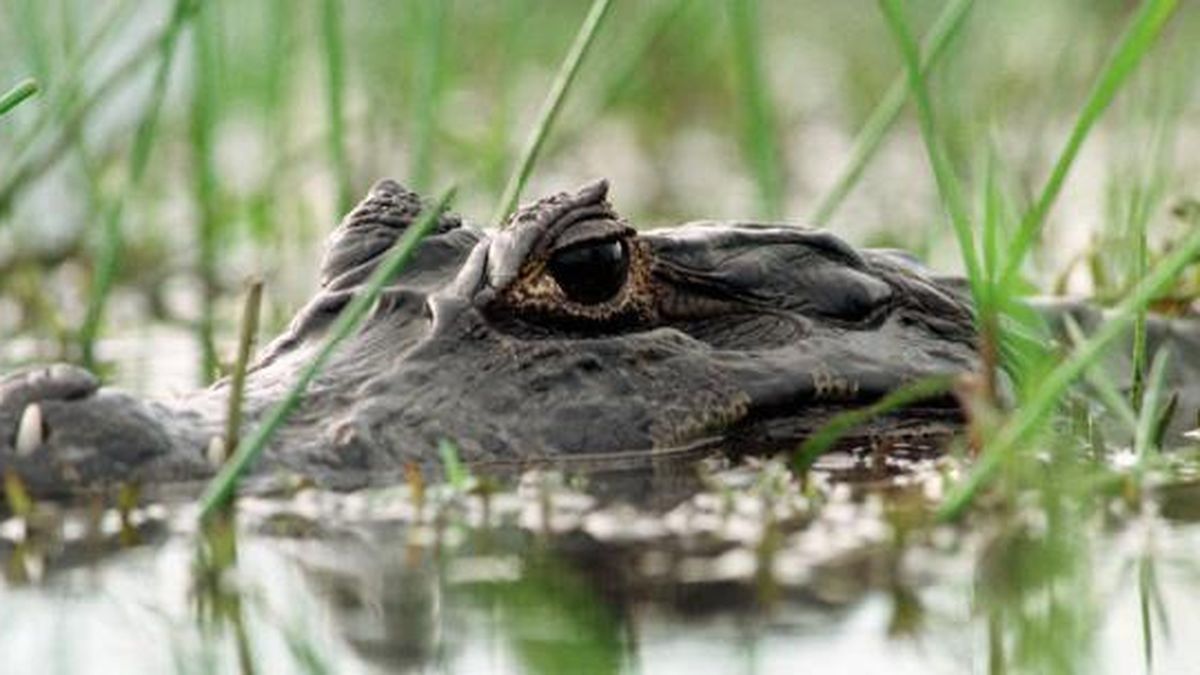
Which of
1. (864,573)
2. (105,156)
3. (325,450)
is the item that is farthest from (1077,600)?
(105,156)

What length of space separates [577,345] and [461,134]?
6.43m

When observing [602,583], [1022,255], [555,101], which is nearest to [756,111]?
[555,101]

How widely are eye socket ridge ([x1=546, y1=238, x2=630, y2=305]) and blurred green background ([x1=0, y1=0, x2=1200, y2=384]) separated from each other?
2.59ft

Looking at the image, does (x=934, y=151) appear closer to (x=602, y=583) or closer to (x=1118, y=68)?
(x=1118, y=68)

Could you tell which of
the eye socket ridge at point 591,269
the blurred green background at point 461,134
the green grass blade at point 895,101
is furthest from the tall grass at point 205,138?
the eye socket ridge at point 591,269

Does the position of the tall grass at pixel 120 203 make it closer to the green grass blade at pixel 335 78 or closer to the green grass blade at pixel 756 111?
the green grass blade at pixel 335 78

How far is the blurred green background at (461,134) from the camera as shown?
23.6 feet

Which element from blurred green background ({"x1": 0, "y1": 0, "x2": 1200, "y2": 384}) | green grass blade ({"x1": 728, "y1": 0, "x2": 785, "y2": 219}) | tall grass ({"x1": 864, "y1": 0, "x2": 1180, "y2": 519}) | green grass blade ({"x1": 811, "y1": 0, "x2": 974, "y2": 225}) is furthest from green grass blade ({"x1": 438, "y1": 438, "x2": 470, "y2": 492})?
green grass blade ({"x1": 728, "y1": 0, "x2": 785, "y2": 219})

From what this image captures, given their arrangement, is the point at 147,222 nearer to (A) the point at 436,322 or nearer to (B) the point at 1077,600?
(A) the point at 436,322

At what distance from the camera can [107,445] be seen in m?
4.76

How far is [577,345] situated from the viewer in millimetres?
5332

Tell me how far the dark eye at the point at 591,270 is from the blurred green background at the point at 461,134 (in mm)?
793

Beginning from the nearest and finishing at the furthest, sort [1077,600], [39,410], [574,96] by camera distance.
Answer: [1077,600] → [39,410] → [574,96]

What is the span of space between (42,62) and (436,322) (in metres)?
2.54
